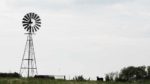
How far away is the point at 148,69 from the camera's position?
10662 cm

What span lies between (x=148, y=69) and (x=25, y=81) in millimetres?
67241

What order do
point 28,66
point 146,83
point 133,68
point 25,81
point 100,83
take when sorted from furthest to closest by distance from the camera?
point 133,68, point 28,66, point 146,83, point 100,83, point 25,81

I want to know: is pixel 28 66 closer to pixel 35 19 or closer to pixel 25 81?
pixel 35 19

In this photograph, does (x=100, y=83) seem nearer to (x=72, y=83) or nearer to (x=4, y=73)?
(x=72, y=83)

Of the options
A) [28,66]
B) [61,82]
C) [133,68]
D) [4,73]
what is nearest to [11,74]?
[4,73]

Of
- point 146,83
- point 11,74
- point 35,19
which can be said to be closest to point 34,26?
point 35,19

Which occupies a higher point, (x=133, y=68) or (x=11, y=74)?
(x=133, y=68)

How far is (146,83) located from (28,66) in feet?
52.6

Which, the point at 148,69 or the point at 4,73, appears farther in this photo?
the point at 148,69

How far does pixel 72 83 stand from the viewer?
4609 centimetres

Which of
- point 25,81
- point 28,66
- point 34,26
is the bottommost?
point 25,81

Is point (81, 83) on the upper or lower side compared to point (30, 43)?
lower

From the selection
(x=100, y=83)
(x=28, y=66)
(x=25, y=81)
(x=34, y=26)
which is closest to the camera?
(x=25, y=81)

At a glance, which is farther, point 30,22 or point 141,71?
point 141,71
